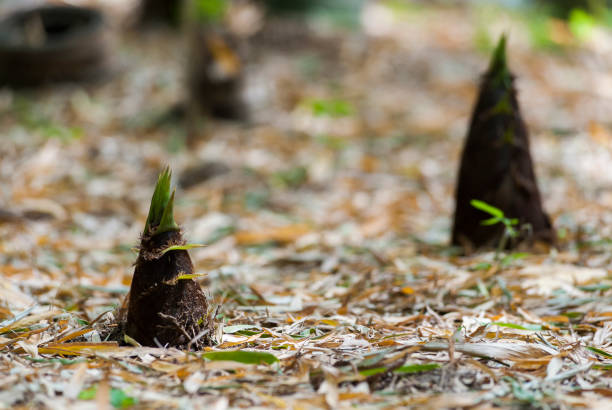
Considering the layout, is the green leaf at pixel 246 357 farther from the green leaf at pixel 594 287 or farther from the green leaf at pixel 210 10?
the green leaf at pixel 210 10

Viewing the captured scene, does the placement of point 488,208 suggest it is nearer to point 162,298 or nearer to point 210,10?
point 162,298

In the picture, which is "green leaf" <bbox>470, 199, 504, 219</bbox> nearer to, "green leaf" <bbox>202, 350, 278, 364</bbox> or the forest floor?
the forest floor

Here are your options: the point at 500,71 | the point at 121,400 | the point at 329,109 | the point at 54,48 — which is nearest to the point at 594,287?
the point at 500,71

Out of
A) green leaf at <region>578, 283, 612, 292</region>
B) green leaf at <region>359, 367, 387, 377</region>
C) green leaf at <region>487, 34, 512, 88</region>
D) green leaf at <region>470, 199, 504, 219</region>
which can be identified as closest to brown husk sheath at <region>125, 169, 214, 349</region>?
green leaf at <region>359, 367, 387, 377</region>

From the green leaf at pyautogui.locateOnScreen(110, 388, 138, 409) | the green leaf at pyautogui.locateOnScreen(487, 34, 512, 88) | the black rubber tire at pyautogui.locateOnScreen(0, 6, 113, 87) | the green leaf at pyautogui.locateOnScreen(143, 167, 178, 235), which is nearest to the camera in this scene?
the green leaf at pyautogui.locateOnScreen(110, 388, 138, 409)

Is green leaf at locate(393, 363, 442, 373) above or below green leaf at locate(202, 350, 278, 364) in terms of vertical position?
below

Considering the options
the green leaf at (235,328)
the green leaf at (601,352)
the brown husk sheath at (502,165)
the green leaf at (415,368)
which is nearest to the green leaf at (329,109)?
the brown husk sheath at (502,165)

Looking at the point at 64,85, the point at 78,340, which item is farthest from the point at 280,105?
the point at 78,340

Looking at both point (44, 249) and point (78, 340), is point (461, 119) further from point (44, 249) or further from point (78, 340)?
point (78, 340)
